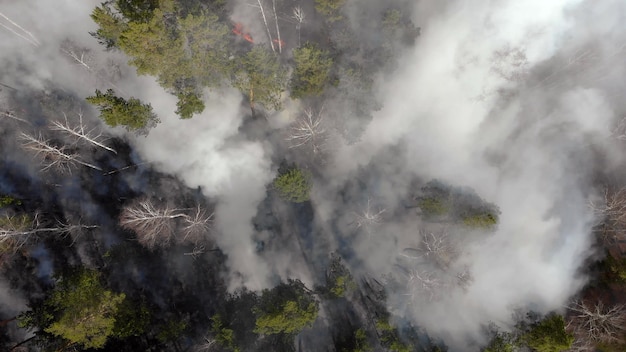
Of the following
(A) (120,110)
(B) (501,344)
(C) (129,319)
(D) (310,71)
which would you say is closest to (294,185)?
(D) (310,71)

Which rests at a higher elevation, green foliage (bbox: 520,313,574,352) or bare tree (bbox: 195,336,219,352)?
bare tree (bbox: 195,336,219,352)

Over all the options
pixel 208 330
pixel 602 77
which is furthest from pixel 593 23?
pixel 208 330

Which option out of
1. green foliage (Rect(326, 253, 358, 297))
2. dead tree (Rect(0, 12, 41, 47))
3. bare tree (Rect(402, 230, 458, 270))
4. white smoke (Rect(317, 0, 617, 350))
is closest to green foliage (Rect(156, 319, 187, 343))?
green foliage (Rect(326, 253, 358, 297))

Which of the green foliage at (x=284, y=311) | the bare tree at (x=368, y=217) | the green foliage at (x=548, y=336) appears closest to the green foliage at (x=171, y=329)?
the green foliage at (x=284, y=311)

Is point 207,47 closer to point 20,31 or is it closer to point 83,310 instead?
point 20,31

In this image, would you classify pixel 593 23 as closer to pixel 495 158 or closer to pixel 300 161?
pixel 495 158

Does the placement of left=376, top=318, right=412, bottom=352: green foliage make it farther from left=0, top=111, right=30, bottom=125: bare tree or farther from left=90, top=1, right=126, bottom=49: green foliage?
left=0, top=111, right=30, bottom=125: bare tree
